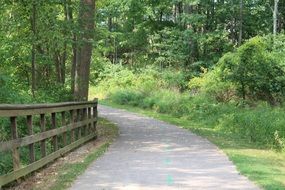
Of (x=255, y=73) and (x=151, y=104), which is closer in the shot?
(x=255, y=73)

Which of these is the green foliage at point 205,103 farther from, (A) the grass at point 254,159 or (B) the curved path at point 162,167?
(B) the curved path at point 162,167

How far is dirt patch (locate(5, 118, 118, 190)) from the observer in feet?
26.1

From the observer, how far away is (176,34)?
37.3 m

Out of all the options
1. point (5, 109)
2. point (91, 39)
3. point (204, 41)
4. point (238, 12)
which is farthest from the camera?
point (238, 12)

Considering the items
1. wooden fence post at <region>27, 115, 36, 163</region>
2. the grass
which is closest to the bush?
the grass

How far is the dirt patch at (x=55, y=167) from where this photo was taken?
7.95 m

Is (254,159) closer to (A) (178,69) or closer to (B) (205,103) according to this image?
(B) (205,103)

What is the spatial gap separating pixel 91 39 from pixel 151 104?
1320 centimetres

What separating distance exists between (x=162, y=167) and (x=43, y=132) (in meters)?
2.35

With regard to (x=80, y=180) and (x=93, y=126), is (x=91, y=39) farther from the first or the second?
(x=80, y=180)

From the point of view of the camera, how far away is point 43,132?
29.9ft

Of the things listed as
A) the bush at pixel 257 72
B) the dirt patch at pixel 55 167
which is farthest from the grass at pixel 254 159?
the bush at pixel 257 72

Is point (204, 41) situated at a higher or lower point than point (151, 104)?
higher

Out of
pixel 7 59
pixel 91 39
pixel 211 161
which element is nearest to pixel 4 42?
pixel 7 59
